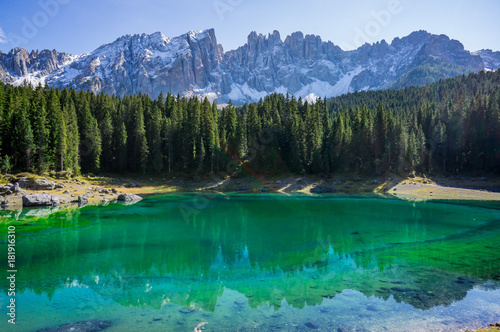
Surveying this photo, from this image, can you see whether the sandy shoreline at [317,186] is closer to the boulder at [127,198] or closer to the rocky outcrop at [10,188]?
the boulder at [127,198]

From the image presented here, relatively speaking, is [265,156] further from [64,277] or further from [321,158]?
[64,277]

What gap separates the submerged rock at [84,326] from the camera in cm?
1012

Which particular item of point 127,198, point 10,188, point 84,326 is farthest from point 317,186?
point 84,326

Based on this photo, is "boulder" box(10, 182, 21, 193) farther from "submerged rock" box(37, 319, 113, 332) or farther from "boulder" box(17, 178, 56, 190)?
"submerged rock" box(37, 319, 113, 332)

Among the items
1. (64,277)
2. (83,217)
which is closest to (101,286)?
(64,277)

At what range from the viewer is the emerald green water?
11.3 m

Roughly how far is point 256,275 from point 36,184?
153 feet

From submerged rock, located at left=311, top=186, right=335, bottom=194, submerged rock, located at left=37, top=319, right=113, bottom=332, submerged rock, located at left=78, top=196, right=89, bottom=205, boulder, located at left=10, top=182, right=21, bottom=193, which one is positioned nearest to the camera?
submerged rock, located at left=37, top=319, right=113, bottom=332

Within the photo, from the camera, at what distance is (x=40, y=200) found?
4066cm

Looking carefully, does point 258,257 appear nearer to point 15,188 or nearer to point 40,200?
point 40,200

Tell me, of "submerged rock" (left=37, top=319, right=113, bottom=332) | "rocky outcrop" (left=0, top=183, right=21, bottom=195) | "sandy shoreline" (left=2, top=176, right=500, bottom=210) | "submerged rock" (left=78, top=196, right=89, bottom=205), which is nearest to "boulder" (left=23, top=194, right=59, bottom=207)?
"submerged rock" (left=78, top=196, right=89, bottom=205)

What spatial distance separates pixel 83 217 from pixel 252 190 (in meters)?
37.2

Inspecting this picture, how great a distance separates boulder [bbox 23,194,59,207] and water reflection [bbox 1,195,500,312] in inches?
358

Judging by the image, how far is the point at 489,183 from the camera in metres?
67.4
